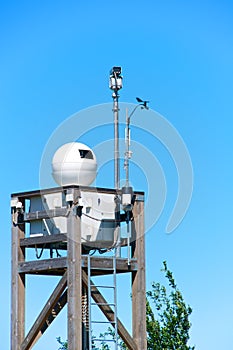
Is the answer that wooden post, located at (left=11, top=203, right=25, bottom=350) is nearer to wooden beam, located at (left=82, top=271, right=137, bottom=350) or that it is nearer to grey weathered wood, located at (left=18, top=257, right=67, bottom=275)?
grey weathered wood, located at (left=18, top=257, right=67, bottom=275)

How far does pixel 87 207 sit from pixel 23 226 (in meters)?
1.74

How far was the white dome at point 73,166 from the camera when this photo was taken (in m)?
26.8

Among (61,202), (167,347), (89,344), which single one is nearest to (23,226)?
(61,202)

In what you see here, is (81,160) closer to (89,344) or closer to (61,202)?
(61,202)

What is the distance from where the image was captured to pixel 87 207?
2661 centimetres

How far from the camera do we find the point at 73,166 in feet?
88.0

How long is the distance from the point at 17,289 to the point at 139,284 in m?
2.69

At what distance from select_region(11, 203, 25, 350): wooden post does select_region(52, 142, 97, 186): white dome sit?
1.38 metres

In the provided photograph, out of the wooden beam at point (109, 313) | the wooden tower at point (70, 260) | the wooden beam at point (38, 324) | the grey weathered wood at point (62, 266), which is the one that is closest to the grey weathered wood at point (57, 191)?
the wooden tower at point (70, 260)

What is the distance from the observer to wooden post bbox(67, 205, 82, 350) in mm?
25859

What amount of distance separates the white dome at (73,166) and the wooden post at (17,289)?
1.38 meters

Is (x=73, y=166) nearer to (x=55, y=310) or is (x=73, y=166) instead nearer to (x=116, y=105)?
(x=116, y=105)

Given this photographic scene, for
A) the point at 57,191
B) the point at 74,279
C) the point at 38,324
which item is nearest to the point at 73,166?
the point at 57,191

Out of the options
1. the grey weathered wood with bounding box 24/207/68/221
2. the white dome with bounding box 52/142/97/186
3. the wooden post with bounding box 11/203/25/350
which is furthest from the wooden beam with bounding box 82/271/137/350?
the white dome with bounding box 52/142/97/186
